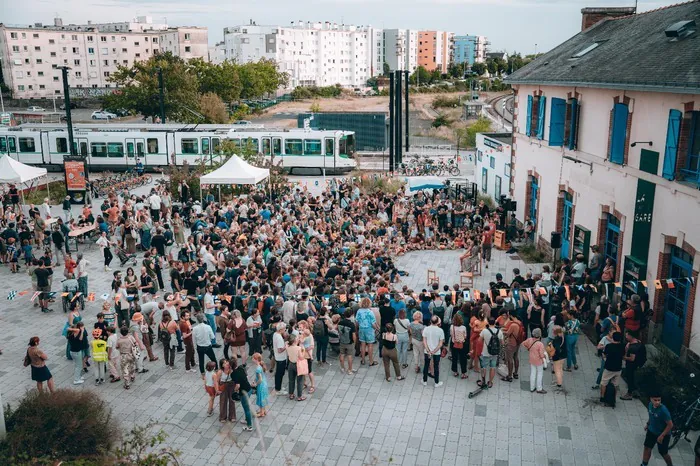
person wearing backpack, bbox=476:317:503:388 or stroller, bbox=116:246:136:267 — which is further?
stroller, bbox=116:246:136:267

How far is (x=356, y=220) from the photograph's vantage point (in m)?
21.0

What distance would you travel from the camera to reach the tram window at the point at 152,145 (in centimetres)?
3497

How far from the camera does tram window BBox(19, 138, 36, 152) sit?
3606cm

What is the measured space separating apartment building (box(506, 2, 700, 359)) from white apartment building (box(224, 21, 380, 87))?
112m

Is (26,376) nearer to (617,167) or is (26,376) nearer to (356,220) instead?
(356,220)

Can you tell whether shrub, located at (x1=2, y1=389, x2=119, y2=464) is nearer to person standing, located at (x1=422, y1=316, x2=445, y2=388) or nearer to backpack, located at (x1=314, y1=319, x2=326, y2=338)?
backpack, located at (x1=314, y1=319, x2=326, y2=338)

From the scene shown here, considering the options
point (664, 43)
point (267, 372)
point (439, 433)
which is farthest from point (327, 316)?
point (664, 43)

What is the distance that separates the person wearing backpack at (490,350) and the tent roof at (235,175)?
13.8m

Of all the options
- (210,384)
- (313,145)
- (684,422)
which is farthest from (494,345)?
(313,145)

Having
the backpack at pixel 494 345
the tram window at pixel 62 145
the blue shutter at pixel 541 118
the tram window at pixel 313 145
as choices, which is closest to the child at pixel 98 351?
the backpack at pixel 494 345

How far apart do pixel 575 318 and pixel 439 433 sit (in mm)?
3796

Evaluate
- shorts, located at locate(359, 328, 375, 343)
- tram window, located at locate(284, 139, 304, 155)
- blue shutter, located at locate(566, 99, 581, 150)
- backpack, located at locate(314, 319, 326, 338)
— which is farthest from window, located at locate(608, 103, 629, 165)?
tram window, located at locate(284, 139, 304, 155)

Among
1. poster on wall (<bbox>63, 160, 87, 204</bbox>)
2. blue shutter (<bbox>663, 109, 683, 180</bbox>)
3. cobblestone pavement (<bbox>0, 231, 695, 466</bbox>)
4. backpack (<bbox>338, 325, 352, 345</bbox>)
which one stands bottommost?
cobblestone pavement (<bbox>0, 231, 695, 466</bbox>)

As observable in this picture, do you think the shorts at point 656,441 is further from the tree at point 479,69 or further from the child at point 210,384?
the tree at point 479,69
